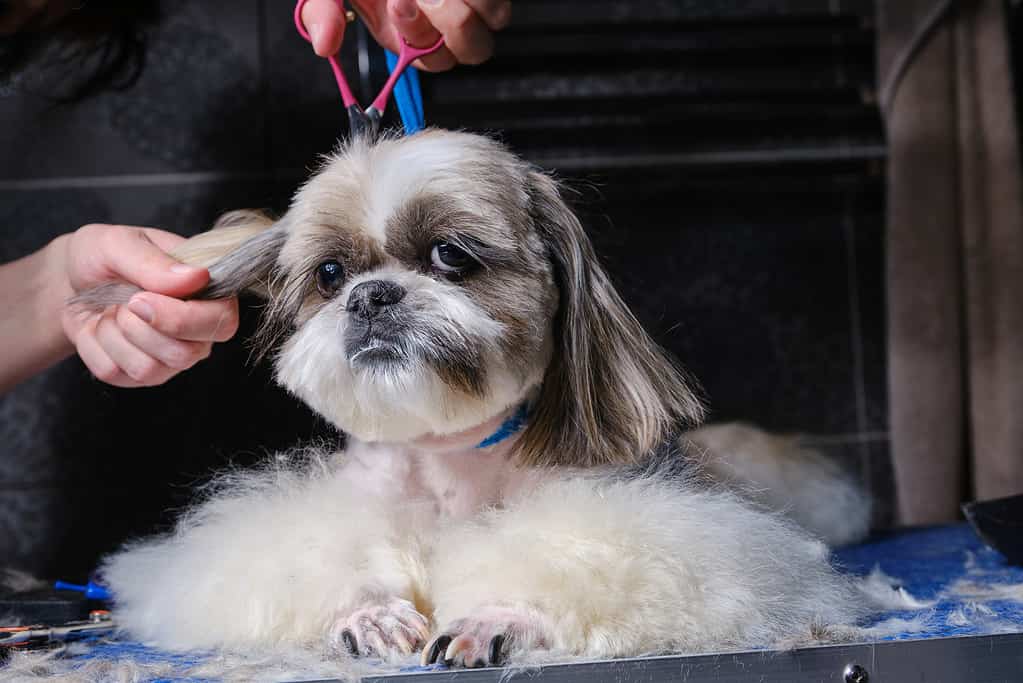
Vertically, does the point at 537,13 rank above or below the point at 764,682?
above

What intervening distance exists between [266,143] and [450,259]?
121cm

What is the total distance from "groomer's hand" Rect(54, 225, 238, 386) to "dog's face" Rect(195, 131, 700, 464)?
7cm

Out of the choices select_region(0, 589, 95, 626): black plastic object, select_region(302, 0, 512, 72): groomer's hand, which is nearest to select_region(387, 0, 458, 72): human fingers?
select_region(302, 0, 512, 72): groomer's hand

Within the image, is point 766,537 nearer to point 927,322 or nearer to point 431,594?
point 431,594

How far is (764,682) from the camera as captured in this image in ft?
2.66

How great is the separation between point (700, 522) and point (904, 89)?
1.40 metres

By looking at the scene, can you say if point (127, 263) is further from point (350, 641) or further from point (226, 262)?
point (350, 641)

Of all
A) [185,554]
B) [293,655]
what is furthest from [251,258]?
[293,655]

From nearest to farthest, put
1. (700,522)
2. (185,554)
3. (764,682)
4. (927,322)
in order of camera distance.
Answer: (764,682) < (700,522) < (185,554) < (927,322)

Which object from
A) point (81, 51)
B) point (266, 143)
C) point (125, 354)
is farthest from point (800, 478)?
point (81, 51)

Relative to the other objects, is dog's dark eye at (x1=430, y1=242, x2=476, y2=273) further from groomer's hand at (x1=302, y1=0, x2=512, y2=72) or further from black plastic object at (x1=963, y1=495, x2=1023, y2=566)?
black plastic object at (x1=963, y1=495, x2=1023, y2=566)

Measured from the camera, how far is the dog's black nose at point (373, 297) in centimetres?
102

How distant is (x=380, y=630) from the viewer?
3.01 feet

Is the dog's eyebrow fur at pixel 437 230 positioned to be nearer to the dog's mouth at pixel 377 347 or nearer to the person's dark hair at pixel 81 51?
the dog's mouth at pixel 377 347
